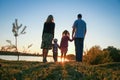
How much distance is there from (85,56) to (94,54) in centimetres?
127

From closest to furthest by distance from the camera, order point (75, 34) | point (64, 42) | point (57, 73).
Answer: point (57, 73)
point (75, 34)
point (64, 42)

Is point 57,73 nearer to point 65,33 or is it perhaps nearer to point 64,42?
point 65,33

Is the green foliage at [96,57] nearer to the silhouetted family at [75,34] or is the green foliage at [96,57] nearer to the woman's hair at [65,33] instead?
the woman's hair at [65,33]

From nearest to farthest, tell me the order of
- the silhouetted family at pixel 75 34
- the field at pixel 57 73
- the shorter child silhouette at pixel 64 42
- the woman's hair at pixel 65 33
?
the field at pixel 57 73
the silhouetted family at pixel 75 34
the woman's hair at pixel 65 33
the shorter child silhouette at pixel 64 42

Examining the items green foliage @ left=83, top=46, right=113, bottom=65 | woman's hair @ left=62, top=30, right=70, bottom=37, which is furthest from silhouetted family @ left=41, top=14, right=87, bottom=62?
green foliage @ left=83, top=46, right=113, bottom=65

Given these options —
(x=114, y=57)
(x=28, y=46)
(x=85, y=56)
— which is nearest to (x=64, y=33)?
(x=85, y=56)

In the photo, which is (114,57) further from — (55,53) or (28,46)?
(28,46)

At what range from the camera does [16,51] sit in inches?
1491

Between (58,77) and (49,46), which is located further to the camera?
(49,46)

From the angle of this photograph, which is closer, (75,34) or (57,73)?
(57,73)

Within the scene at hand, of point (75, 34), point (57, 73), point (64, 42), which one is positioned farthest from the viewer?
point (64, 42)

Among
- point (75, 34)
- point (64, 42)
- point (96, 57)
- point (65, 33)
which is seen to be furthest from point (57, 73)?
point (96, 57)

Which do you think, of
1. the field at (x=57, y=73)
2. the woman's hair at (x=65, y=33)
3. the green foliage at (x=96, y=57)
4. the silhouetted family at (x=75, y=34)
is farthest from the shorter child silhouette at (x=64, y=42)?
the field at (x=57, y=73)

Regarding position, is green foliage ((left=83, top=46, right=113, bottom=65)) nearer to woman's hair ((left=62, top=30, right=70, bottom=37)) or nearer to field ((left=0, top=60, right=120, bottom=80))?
woman's hair ((left=62, top=30, right=70, bottom=37))
